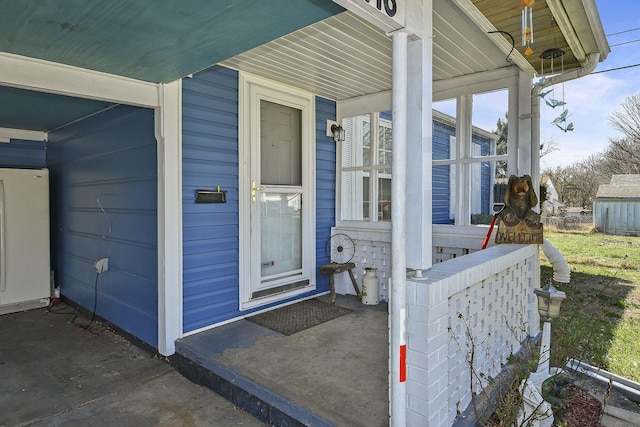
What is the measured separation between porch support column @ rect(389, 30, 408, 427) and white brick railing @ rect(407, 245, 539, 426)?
52 mm

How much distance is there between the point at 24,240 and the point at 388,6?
16.3 feet

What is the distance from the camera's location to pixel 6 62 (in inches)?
86.3

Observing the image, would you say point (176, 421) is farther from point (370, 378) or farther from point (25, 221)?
point (25, 221)

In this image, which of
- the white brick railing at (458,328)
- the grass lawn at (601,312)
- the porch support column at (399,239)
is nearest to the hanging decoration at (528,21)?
the porch support column at (399,239)

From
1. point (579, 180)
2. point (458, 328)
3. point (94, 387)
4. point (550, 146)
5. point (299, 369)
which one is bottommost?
point (94, 387)

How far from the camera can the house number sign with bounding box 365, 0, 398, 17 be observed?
161 cm

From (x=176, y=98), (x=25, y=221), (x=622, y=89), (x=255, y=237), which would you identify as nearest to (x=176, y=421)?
(x=255, y=237)

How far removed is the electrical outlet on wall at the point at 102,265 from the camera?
368 cm

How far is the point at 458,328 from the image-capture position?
2031mm

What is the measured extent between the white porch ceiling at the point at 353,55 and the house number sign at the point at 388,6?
2.39 feet

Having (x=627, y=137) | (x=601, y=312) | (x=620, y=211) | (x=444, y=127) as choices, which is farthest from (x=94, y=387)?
(x=627, y=137)

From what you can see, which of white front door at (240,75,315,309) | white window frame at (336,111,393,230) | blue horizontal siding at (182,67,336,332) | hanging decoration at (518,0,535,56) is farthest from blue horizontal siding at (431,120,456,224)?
blue horizontal siding at (182,67,336,332)

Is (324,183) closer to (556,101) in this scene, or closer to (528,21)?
(556,101)

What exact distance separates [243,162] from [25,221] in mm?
3102
